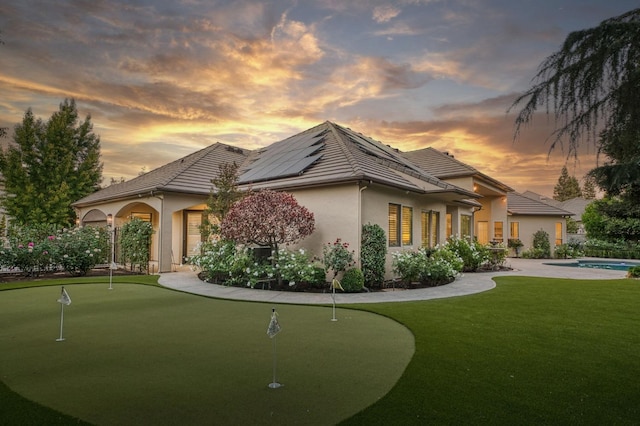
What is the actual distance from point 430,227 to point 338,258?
22.6ft

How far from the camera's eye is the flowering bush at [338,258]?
408 inches

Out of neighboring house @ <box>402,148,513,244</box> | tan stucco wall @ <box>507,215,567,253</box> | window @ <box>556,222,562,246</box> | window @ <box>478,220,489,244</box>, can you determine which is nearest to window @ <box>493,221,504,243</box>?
neighboring house @ <box>402,148,513,244</box>

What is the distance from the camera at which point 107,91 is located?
1369cm

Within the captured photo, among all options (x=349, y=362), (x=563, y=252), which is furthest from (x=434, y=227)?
(x=563, y=252)

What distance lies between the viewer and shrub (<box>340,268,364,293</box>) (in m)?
10.3

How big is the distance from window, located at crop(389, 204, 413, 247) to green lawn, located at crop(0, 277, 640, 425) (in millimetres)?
4994

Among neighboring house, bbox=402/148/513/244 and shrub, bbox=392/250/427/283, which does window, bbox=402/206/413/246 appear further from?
neighboring house, bbox=402/148/513/244

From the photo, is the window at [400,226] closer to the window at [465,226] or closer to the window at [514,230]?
the window at [465,226]

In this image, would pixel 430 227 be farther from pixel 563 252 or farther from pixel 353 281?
pixel 563 252

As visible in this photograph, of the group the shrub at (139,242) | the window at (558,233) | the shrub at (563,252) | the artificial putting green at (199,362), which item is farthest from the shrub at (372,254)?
the window at (558,233)

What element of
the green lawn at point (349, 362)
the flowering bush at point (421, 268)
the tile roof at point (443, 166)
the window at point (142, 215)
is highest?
the tile roof at point (443, 166)

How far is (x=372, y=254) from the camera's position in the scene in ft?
35.8

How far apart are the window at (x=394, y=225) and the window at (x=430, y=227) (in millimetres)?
2296

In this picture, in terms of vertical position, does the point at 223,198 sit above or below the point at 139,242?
above
